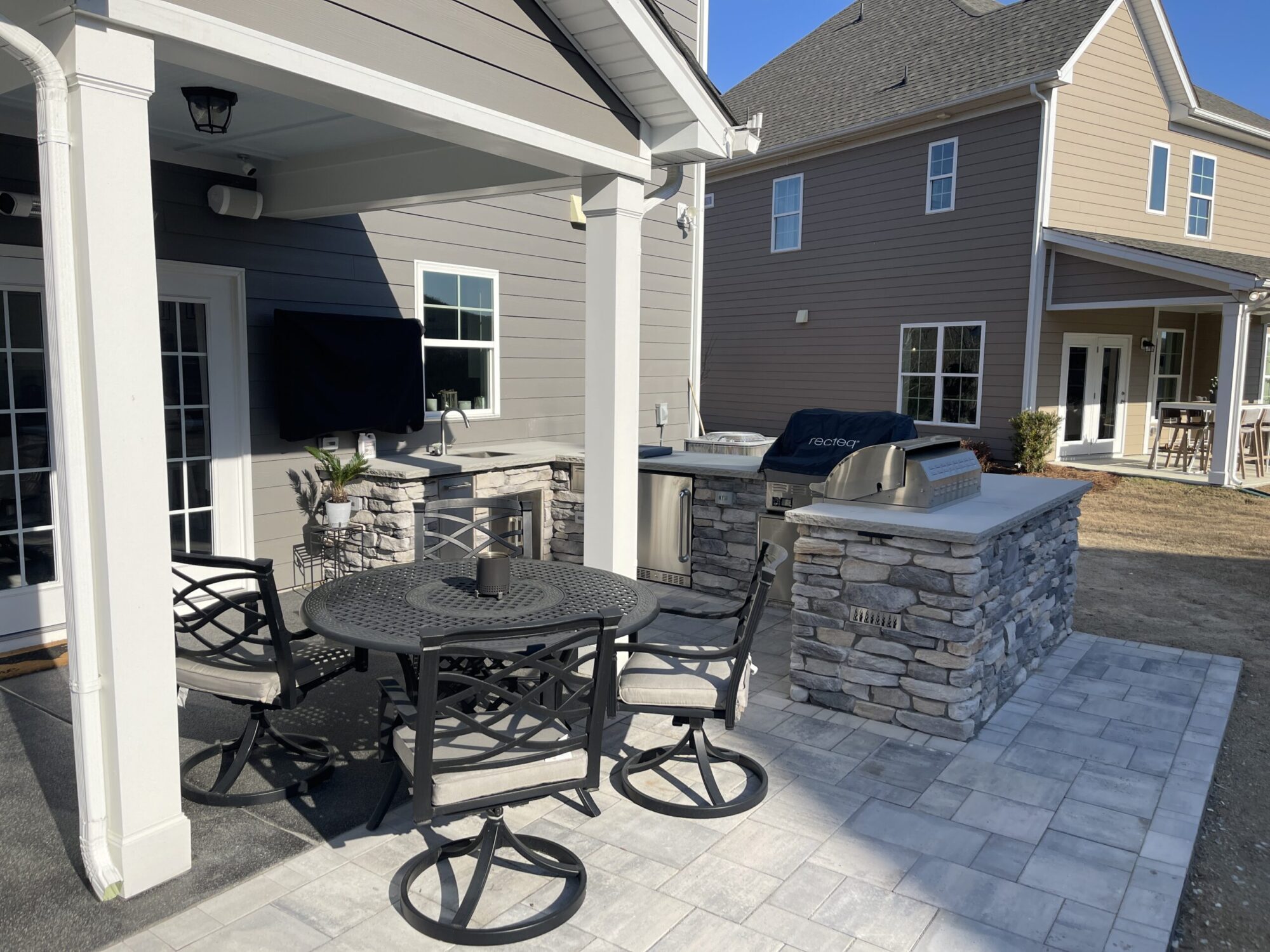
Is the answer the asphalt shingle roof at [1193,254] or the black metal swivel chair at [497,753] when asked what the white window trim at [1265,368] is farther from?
the black metal swivel chair at [497,753]

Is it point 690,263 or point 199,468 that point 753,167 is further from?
point 199,468

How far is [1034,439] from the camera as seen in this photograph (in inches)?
456

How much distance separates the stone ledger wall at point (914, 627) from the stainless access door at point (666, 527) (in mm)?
1956

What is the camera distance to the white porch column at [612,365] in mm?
4281

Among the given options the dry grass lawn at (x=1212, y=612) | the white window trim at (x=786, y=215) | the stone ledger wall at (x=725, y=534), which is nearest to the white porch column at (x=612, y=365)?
the stone ledger wall at (x=725, y=534)

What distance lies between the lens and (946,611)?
3984 mm

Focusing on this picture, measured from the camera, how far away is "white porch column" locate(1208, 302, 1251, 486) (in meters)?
10.7

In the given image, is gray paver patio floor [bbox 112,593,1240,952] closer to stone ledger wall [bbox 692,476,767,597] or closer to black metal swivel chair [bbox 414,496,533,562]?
black metal swivel chair [bbox 414,496,533,562]

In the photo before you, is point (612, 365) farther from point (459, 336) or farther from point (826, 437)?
point (459, 336)

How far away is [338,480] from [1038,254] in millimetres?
9701

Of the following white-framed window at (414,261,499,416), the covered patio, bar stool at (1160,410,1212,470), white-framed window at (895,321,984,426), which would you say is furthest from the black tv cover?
bar stool at (1160,410,1212,470)

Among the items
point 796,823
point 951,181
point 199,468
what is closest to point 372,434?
point 199,468

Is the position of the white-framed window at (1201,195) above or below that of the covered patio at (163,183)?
above

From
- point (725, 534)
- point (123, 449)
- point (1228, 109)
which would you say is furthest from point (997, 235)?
point (123, 449)
